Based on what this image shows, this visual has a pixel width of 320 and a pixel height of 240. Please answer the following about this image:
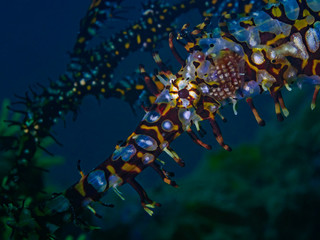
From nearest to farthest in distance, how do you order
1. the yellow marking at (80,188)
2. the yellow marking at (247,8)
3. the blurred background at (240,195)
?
the yellow marking at (80,188) < the yellow marking at (247,8) < the blurred background at (240,195)

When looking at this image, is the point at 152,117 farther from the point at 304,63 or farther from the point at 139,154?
the point at 304,63

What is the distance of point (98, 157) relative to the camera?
35.8 metres

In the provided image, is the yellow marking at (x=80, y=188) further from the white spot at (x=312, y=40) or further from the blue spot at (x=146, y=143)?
the white spot at (x=312, y=40)

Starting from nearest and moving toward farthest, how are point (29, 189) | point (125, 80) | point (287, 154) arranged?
point (125, 80), point (29, 189), point (287, 154)

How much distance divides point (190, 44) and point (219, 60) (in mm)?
162

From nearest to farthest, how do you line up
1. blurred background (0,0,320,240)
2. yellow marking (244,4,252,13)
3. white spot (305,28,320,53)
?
white spot (305,28,320,53)
yellow marking (244,4,252,13)
blurred background (0,0,320,240)

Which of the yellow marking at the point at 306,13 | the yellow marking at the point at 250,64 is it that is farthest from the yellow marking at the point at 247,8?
the yellow marking at the point at 250,64

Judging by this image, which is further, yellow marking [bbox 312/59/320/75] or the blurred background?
the blurred background

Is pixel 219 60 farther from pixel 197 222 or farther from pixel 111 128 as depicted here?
pixel 111 128

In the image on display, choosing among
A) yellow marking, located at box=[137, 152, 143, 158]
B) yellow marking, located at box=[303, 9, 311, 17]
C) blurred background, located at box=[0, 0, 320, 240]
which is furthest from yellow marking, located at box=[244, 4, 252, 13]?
yellow marking, located at box=[137, 152, 143, 158]

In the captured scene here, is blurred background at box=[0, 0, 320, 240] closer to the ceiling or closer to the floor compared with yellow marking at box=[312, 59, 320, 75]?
closer to the floor

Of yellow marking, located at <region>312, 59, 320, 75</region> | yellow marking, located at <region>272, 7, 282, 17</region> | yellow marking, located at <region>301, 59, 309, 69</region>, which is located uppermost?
yellow marking, located at <region>272, 7, 282, 17</region>

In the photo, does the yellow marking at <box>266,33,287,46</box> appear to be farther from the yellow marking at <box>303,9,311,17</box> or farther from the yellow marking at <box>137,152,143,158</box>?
the yellow marking at <box>137,152,143,158</box>

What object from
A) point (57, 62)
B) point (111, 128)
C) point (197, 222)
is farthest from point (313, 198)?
point (57, 62)
